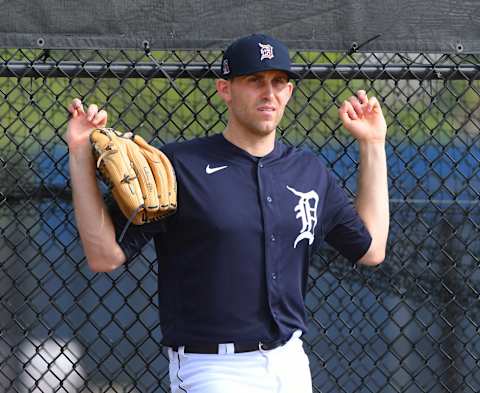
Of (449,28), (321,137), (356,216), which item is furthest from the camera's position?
(321,137)

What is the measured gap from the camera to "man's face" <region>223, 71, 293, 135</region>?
9.14ft

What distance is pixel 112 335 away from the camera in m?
4.86

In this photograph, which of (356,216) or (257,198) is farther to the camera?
(356,216)

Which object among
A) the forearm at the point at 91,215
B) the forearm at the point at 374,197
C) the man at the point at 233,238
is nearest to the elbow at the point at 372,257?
the forearm at the point at 374,197

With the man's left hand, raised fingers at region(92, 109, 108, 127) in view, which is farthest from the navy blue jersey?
the man's left hand

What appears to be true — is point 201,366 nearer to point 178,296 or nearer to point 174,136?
point 178,296

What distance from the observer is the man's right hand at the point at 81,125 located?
8.92 ft

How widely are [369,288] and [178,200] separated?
6.21 feet

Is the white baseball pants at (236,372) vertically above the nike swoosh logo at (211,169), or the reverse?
the nike swoosh logo at (211,169)

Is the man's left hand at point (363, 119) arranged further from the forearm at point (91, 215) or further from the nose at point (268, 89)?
the forearm at point (91, 215)

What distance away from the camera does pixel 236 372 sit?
8.85ft

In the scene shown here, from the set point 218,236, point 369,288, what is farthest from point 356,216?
point 369,288

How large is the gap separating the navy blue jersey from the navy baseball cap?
0.24 metres

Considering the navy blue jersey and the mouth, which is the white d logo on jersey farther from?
the mouth
